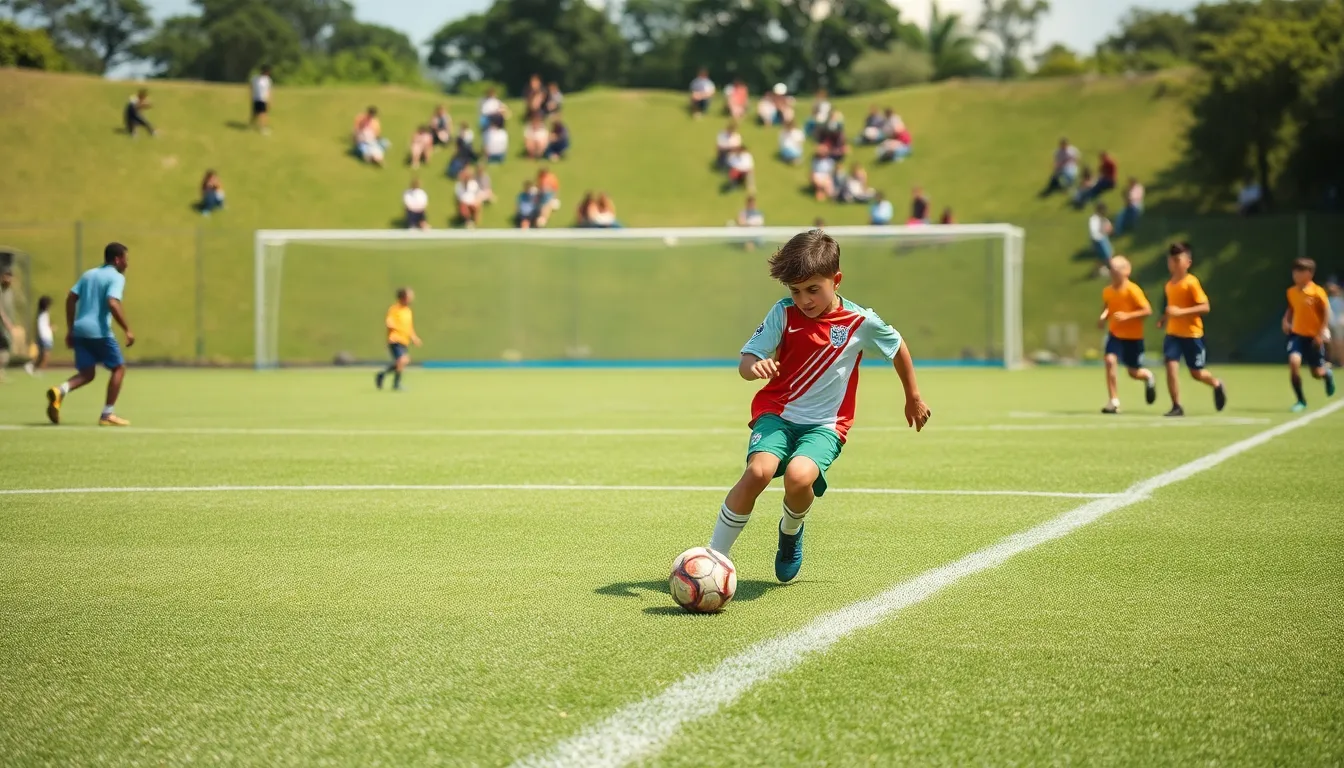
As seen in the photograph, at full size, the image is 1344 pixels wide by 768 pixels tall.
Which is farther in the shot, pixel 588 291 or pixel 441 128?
pixel 441 128

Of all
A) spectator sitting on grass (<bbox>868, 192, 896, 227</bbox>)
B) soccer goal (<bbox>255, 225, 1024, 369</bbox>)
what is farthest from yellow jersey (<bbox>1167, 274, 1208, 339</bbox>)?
spectator sitting on grass (<bbox>868, 192, 896, 227</bbox>)

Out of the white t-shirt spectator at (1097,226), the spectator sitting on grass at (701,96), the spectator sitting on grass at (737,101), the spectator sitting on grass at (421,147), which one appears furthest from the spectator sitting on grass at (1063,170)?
the spectator sitting on grass at (421,147)

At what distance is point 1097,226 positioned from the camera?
37.6 metres

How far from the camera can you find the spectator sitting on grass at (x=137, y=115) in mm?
44781

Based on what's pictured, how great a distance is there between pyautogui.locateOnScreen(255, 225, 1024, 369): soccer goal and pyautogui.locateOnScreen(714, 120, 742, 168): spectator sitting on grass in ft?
29.2

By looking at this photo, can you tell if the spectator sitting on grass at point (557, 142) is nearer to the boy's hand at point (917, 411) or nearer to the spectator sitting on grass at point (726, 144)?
the spectator sitting on grass at point (726, 144)

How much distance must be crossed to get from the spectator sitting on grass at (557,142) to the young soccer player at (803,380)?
4124 centimetres

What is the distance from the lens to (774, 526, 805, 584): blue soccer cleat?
5.88m

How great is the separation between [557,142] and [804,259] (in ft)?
137

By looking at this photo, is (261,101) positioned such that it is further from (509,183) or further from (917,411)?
(917,411)

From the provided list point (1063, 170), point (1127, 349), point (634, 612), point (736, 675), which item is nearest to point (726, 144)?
point (1063, 170)

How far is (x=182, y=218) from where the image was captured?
42406 mm

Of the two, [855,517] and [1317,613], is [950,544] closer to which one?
[855,517]

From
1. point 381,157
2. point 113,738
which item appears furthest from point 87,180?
point 113,738
